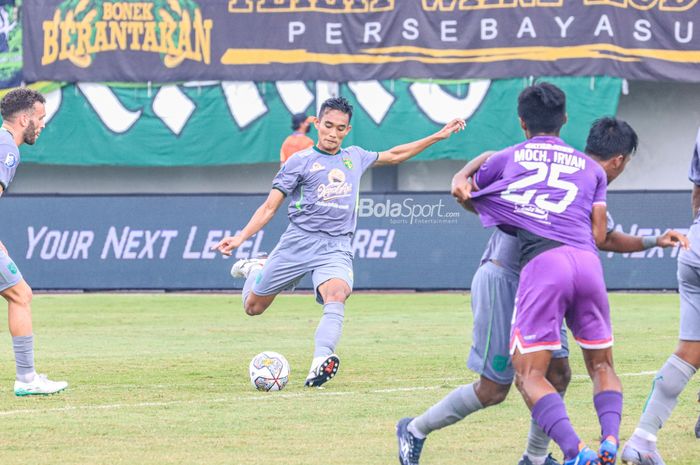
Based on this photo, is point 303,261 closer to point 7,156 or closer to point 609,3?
point 7,156

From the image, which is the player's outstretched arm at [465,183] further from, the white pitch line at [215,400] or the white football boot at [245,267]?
the white football boot at [245,267]

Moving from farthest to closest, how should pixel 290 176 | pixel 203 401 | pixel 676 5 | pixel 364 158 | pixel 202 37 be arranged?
1. pixel 202 37
2. pixel 676 5
3. pixel 364 158
4. pixel 290 176
5. pixel 203 401

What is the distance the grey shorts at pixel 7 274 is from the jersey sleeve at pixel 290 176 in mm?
2180

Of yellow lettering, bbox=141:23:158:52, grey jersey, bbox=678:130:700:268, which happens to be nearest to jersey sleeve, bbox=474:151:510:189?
grey jersey, bbox=678:130:700:268

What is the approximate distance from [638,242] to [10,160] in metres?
4.93

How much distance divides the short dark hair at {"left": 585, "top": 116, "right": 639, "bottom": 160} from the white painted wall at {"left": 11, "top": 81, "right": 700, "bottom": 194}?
19557 mm

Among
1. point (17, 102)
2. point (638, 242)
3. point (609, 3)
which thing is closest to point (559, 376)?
point (638, 242)

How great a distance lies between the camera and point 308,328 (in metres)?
16.1

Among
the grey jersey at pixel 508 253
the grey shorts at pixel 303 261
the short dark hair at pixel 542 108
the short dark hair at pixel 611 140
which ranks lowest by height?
the grey shorts at pixel 303 261

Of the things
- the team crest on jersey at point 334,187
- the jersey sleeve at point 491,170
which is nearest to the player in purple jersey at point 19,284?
the team crest on jersey at point 334,187

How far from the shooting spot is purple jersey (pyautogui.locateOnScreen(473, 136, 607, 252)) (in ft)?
21.7

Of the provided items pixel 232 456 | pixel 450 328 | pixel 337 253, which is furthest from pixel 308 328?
pixel 232 456

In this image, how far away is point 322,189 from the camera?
11023 millimetres

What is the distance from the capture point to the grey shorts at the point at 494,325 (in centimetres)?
682
